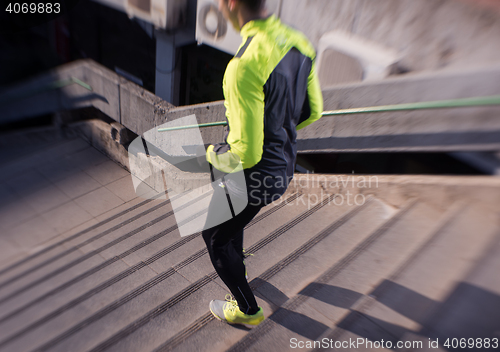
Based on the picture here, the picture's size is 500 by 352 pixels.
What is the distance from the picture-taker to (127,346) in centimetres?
216

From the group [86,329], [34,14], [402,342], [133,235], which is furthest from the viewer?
[34,14]

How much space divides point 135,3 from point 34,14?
7758 millimetres

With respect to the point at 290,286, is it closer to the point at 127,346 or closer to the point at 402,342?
the point at 402,342

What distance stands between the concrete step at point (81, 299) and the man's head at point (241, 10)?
202 centimetres

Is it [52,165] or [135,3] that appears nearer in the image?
[52,165]

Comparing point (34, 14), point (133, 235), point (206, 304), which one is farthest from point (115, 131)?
point (34, 14)

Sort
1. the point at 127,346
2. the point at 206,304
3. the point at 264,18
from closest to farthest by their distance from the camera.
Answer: the point at 264,18 < the point at 127,346 < the point at 206,304

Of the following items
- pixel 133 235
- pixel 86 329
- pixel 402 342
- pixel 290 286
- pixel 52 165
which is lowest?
pixel 52 165

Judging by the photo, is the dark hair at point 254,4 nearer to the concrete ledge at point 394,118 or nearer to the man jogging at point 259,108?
the man jogging at point 259,108

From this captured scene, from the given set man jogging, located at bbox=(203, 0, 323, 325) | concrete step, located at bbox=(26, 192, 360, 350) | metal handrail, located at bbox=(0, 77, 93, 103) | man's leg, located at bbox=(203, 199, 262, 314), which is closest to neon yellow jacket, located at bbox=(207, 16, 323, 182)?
man jogging, located at bbox=(203, 0, 323, 325)

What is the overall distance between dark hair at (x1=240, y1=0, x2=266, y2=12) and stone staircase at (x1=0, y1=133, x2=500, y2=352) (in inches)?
73.1

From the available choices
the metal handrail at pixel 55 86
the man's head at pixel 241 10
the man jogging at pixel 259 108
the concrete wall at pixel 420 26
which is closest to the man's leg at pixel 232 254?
the man jogging at pixel 259 108

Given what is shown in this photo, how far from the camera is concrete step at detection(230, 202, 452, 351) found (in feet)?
6.91

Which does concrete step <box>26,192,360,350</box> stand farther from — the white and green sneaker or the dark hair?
the dark hair
